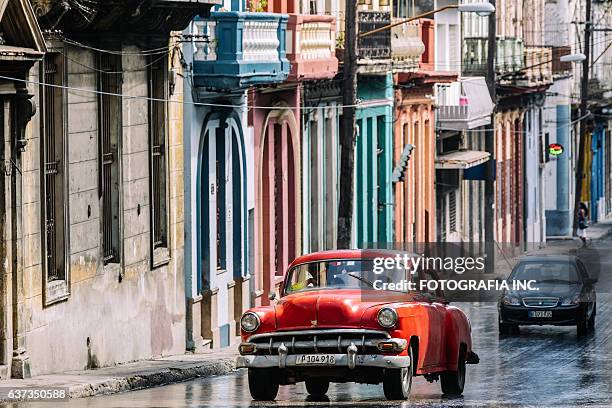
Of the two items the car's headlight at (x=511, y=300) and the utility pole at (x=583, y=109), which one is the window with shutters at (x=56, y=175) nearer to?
the car's headlight at (x=511, y=300)

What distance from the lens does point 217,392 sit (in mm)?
22656

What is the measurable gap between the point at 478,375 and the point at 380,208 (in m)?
21.8

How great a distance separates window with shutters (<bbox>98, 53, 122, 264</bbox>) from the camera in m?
27.5

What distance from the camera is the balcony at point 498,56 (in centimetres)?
5825

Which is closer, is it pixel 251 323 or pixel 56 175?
pixel 251 323

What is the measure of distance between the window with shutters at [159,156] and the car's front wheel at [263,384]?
30.9 ft

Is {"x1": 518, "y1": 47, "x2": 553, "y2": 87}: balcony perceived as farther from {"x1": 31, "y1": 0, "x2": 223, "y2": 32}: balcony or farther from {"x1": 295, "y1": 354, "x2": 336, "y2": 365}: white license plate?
{"x1": 295, "y1": 354, "x2": 336, "y2": 365}: white license plate

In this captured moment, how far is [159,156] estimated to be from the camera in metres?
30.6

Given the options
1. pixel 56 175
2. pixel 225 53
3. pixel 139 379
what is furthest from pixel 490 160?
pixel 139 379

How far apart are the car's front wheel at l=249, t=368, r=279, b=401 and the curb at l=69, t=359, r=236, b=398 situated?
217 centimetres

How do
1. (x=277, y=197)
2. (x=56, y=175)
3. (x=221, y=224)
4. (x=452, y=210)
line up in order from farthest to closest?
(x=452, y=210), (x=277, y=197), (x=221, y=224), (x=56, y=175)

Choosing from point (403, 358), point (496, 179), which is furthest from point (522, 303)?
point (496, 179)

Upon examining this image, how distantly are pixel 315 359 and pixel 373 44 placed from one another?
24.9 m

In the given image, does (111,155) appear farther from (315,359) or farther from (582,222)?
(582,222)
